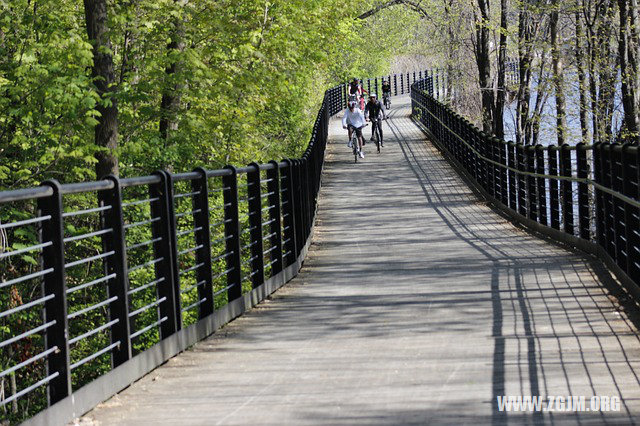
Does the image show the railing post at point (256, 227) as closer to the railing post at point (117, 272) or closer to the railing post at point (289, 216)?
the railing post at point (289, 216)

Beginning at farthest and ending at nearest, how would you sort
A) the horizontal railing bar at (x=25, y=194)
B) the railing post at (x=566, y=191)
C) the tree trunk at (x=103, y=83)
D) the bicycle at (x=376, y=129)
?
the bicycle at (x=376, y=129) < the tree trunk at (x=103, y=83) < the railing post at (x=566, y=191) < the horizontal railing bar at (x=25, y=194)

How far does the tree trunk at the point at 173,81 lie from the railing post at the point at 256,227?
11.1 metres

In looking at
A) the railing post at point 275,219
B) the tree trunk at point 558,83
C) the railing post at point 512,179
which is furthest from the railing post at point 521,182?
the tree trunk at point 558,83

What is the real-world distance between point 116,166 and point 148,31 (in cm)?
425

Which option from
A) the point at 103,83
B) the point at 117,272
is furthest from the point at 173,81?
the point at 117,272

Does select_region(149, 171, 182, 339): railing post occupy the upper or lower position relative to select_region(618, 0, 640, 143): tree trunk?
lower

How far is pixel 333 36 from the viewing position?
4159 cm

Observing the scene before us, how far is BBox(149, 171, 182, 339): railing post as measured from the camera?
8273 millimetres

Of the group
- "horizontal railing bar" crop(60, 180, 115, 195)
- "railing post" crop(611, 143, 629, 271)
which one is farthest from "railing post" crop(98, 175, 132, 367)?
"railing post" crop(611, 143, 629, 271)

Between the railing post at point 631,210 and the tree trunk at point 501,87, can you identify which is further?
the tree trunk at point 501,87

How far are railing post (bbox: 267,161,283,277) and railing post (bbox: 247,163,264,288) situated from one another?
2.95 ft

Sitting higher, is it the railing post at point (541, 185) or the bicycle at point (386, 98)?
the bicycle at point (386, 98)

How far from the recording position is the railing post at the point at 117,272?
23.9ft

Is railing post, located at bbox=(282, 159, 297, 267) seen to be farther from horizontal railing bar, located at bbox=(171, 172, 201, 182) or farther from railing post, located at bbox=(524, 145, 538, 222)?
railing post, located at bbox=(524, 145, 538, 222)
